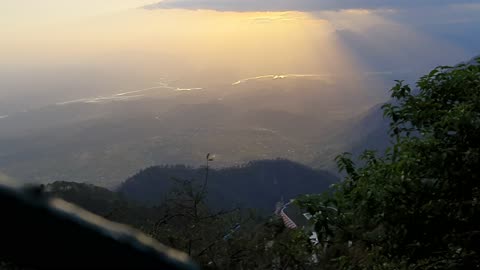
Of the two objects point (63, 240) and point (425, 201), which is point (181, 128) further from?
point (63, 240)

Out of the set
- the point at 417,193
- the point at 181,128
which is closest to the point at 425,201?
the point at 417,193

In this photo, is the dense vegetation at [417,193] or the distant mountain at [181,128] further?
the distant mountain at [181,128]

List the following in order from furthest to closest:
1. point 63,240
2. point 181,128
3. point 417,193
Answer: point 181,128
point 417,193
point 63,240

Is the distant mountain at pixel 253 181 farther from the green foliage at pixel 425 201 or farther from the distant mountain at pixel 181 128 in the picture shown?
the green foliage at pixel 425 201

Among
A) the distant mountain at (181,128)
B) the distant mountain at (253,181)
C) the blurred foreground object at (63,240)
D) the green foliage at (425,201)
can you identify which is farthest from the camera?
the distant mountain at (181,128)

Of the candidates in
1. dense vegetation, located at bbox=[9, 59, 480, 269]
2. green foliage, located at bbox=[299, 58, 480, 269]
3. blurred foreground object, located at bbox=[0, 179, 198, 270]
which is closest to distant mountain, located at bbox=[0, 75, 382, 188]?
dense vegetation, located at bbox=[9, 59, 480, 269]

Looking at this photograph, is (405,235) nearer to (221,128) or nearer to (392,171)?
(392,171)

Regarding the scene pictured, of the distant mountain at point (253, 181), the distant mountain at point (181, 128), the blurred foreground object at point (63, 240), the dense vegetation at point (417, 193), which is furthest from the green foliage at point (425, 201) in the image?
the distant mountain at point (181, 128)
